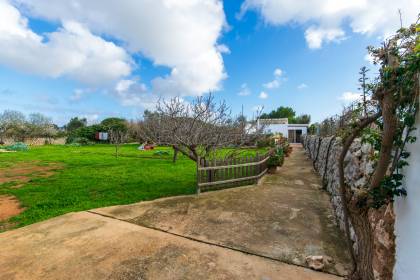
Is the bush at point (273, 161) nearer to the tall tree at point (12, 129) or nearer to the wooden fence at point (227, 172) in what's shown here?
the wooden fence at point (227, 172)

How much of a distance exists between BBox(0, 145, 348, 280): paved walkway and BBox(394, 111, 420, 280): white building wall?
1093 mm

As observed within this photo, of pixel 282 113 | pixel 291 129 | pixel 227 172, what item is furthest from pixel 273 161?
pixel 282 113

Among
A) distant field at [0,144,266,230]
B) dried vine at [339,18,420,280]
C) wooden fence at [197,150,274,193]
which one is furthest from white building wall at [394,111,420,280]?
distant field at [0,144,266,230]

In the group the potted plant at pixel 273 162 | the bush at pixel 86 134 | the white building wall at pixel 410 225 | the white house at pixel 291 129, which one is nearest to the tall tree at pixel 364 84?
the white building wall at pixel 410 225

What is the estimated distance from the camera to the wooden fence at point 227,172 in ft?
19.8

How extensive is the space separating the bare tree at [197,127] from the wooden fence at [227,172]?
0.42 meters

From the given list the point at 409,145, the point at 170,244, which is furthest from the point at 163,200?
the point at 409,145

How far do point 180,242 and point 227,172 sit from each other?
11.1 ft

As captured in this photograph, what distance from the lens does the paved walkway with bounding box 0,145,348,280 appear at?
2633 millimetres

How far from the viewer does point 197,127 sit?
601 cm

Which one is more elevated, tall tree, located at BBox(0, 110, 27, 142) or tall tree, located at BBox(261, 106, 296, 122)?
tall tree, located at BBox(261, 106, 296, 122)

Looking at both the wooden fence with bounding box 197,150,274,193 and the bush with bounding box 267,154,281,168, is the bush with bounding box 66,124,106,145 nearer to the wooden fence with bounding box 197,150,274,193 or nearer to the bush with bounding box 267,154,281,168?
the bush with bounding box 267,154,281,168

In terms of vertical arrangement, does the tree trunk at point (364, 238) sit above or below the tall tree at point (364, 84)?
below

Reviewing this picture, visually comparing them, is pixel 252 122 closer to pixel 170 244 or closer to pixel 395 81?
pixel 170 244
